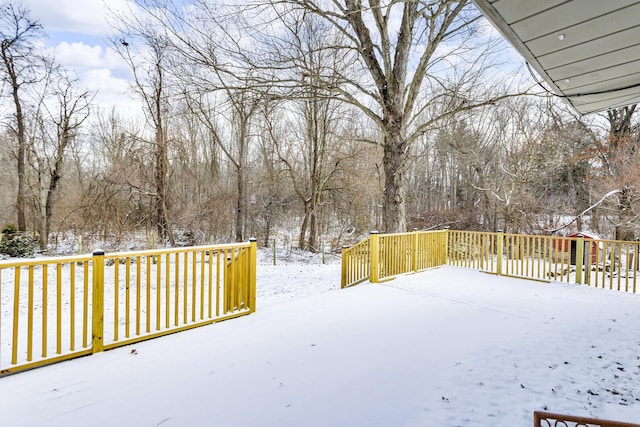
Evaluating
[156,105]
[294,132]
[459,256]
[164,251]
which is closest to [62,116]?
[156,105]

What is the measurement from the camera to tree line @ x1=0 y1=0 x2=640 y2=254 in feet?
21.6

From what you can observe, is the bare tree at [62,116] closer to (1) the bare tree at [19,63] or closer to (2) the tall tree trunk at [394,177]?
(1) the bare tree at [19,63]

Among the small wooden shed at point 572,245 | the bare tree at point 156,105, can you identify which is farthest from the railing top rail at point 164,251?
the bare tree at point 156,105

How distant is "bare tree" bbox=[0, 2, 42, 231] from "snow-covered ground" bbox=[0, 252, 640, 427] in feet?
44.0

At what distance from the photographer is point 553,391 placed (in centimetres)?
224

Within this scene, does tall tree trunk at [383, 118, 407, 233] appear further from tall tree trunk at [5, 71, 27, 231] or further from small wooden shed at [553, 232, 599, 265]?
tall tree trunk at [5, 71, 27, 231]

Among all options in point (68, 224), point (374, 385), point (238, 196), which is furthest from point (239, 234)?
point (374, 385)

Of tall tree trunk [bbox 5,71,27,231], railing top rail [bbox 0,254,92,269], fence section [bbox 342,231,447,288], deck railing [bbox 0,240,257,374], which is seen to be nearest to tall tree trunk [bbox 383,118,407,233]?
fence section [bbox 342,231,447,288]

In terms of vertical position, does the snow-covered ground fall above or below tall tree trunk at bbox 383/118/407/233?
below

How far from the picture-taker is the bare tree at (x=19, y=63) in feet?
35.7

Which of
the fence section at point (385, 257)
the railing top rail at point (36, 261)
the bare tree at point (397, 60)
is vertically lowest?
the fence section at point (385, 257)

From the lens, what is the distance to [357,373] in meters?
2.43

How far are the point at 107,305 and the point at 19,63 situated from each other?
1145 cm

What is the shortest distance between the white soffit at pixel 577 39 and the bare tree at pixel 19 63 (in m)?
14.9
